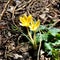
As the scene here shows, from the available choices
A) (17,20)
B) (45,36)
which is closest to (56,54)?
(45,36)

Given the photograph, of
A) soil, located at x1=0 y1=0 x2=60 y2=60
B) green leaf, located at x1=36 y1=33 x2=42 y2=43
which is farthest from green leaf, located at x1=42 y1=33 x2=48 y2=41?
soil, located at x1=0 y1=0 x2=60 y2=60

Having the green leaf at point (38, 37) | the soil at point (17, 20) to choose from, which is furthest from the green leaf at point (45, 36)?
the soil at point (17, 20)

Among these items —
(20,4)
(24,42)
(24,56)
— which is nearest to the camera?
(24,56)

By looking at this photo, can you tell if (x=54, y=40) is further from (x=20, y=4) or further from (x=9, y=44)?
(x=20, y=4)

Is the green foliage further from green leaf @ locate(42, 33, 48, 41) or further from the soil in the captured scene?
green leaf @ locate(42, 33, 48, 41)

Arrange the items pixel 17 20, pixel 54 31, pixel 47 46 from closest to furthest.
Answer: pixel 47 46, pixel 54 31, pixel 17 20

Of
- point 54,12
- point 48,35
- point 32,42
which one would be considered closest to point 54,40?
point 48,35

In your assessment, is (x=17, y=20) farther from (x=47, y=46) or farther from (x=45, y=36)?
(x=47, y=46)

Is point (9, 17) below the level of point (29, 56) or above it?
above
